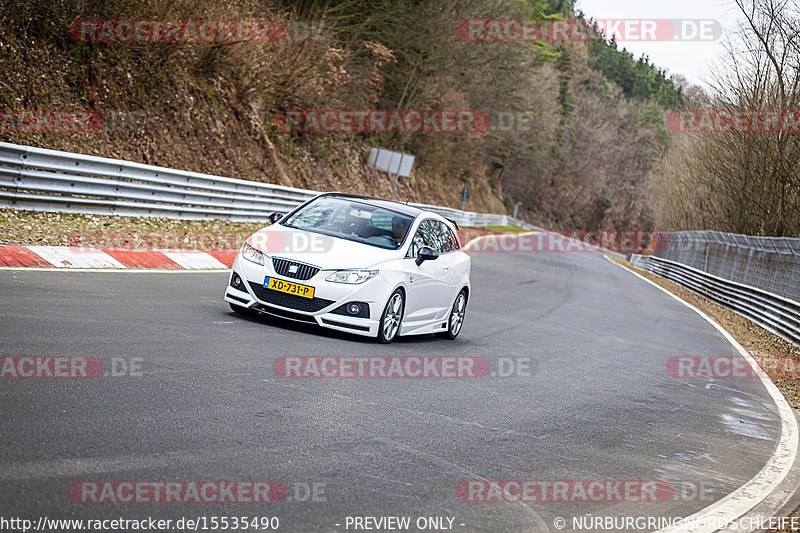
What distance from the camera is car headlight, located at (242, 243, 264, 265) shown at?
34.6 ft

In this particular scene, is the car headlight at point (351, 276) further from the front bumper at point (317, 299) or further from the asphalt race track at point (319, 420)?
the asphalt race track at point (319, 420)

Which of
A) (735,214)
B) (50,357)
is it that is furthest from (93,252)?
(735,214)

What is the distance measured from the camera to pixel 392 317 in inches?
431

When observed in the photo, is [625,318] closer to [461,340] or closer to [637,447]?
[461,340]

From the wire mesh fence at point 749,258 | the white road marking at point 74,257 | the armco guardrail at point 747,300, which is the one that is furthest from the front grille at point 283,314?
the wire mesh fence at point 749,258

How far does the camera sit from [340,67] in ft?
111

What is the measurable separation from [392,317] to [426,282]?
99 centimetres

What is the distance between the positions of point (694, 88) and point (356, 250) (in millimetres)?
31828

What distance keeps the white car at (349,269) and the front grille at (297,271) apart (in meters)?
0.01

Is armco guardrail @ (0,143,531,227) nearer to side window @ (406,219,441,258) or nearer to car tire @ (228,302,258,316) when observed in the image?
car tire @ (228,302,258,316)

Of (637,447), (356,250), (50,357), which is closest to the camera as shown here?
(50,357)

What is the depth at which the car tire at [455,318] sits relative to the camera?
12953 millimetres

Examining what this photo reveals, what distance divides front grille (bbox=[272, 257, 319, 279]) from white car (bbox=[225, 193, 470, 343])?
0.01 meters

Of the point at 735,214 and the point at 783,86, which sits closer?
the point at 783,86
